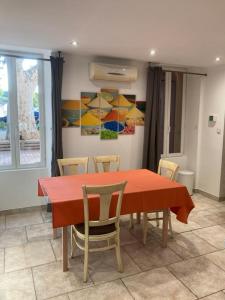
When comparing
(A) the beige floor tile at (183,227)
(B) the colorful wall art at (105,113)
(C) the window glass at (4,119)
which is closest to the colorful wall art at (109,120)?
(B) the colorful wall art at (105,113)

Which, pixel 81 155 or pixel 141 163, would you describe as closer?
pixel 81 155

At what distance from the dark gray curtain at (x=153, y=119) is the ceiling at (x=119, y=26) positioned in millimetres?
639

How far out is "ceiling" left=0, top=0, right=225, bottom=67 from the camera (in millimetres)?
2070

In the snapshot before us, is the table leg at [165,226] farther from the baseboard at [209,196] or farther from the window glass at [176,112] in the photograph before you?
the window glass at [176,112]

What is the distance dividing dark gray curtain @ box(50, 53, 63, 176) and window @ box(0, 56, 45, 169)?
1.08 ft

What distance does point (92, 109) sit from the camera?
4160mm

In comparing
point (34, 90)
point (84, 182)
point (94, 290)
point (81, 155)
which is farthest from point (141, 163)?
point (94, 290)

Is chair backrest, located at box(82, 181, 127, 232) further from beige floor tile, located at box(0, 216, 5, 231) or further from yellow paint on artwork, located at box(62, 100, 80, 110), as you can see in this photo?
yellow paint on artwork, located at box(62, 100, 80, 110)

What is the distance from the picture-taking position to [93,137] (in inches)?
167

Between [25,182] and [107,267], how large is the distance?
199 cm

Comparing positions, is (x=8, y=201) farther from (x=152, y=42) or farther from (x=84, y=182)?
(x=152, y=42)

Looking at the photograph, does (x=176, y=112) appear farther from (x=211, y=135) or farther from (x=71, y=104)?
(x=71, y=104)

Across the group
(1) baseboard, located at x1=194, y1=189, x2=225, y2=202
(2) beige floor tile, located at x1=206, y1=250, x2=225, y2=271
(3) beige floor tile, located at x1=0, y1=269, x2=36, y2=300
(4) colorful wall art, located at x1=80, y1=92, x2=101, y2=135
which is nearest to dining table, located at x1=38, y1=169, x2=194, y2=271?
(3) beige floor tile, located at x1=0, y1=269, x2=36, y2=300

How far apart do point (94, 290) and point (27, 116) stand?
268cm
